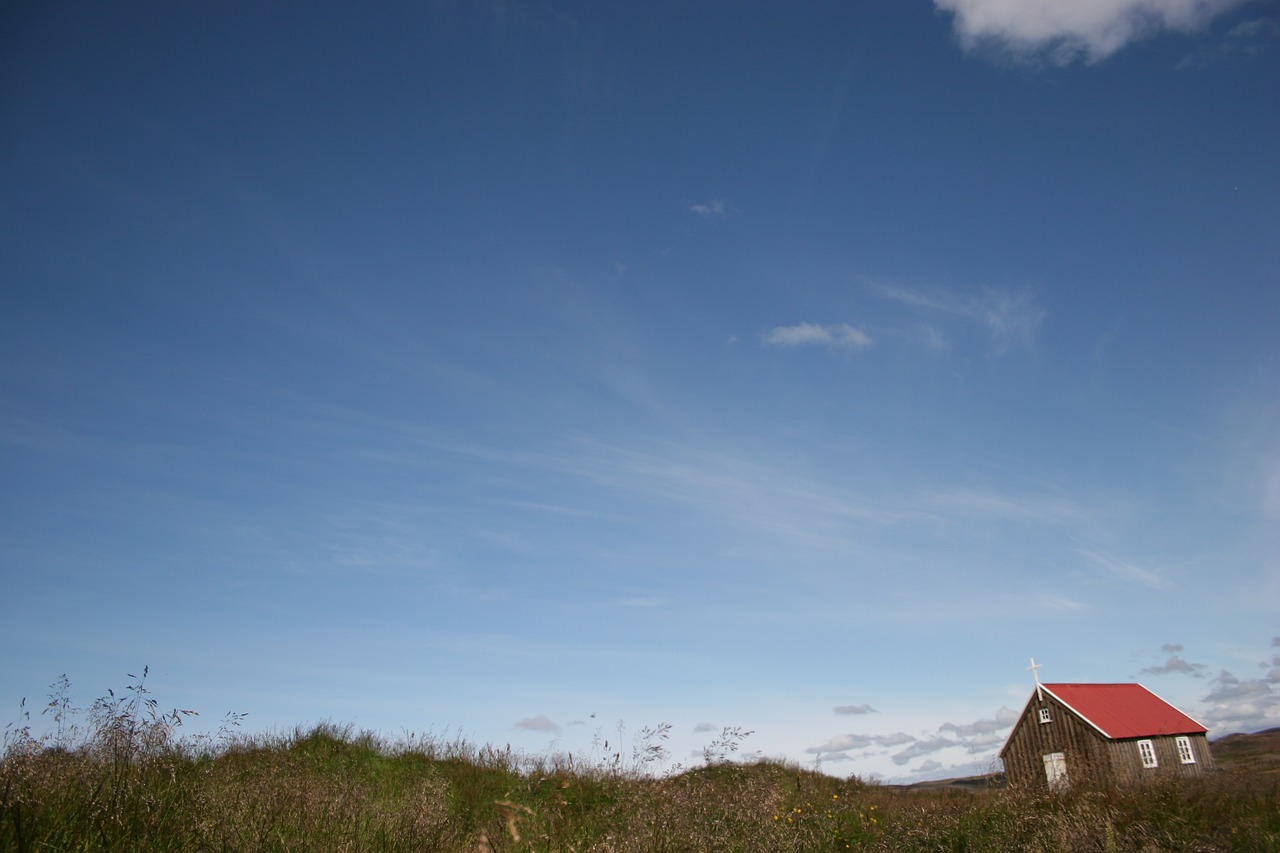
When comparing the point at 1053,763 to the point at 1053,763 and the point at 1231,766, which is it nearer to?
the point at 1053,763

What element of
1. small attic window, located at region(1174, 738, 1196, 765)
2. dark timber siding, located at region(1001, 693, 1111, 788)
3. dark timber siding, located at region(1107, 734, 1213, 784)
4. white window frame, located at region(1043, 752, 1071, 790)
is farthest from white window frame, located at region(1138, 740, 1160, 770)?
white window frame, located at region(1043, 752, 1071, 790)

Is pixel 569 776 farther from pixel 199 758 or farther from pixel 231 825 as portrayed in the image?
pixel 231 825

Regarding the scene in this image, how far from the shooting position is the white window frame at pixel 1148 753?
28.6 m

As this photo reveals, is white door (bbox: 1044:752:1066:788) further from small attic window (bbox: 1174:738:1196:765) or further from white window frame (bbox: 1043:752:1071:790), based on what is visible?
small attic window (bbox: 1174:738:1196:765)

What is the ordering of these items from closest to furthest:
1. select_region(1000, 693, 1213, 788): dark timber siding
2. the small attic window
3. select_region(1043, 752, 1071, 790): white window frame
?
select_region(1000, 693, 1213, 788): dark timber siding → select_region(1043, 752, 1071, 790): white window frame → the small attic window

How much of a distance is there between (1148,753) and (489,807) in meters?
30.3

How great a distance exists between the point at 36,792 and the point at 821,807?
12.4m

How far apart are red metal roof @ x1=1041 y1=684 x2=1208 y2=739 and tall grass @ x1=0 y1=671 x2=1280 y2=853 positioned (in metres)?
17.3

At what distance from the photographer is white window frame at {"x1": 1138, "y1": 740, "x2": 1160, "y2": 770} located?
28.6 meters

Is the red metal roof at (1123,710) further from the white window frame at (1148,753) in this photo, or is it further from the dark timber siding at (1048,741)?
the dark timber siding at (1048,741)

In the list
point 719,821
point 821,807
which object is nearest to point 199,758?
point 719,821

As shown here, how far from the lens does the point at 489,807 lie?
1096 centimetres

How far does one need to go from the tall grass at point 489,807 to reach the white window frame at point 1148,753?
1866 cm

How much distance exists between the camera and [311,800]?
7.38 metres
